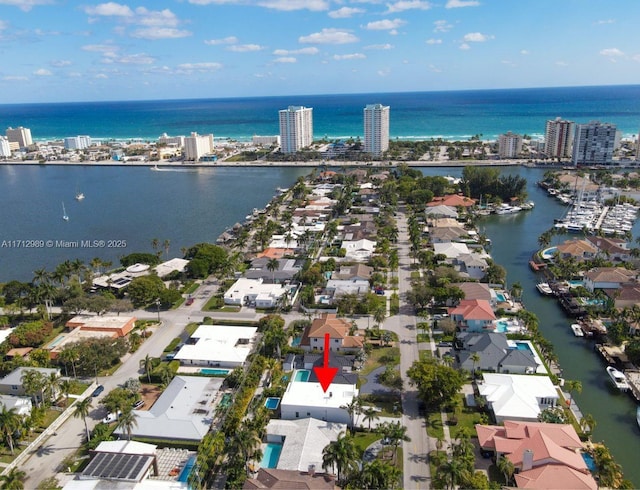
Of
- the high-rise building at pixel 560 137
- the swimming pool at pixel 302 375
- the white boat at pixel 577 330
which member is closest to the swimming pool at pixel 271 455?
the swimming pool at pixel 302 375

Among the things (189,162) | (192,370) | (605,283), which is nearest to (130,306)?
(192,370)

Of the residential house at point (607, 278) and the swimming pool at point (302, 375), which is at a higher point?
the residential house at point (607, 278)

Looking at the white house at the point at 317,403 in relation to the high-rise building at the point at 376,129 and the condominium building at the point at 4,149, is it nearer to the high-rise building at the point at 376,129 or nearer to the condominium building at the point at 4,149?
the high-rise building at the point at 376,129

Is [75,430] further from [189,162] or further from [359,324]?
[189,162]

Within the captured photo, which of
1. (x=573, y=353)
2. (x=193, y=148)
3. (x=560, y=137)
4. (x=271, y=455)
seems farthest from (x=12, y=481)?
(x=560, y=137)

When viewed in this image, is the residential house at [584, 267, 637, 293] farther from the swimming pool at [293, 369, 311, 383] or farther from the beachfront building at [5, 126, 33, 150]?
the beachfront building at [5, 126, 33, 150]

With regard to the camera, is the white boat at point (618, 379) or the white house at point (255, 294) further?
the white house at point (255, 294)

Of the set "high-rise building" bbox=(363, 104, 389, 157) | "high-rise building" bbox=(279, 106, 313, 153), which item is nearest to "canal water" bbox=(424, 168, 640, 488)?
"high-rise building" bbox=(363, 104, 389, 157)
